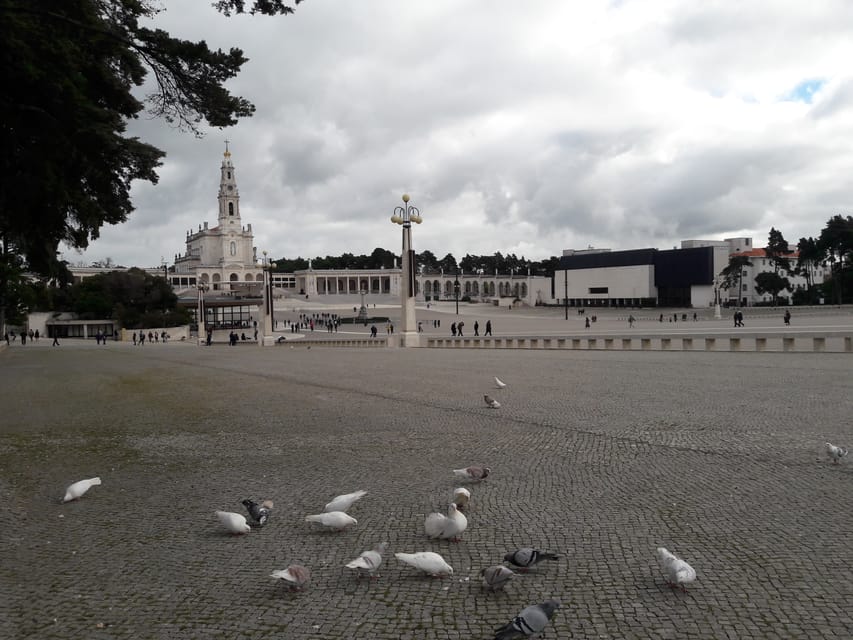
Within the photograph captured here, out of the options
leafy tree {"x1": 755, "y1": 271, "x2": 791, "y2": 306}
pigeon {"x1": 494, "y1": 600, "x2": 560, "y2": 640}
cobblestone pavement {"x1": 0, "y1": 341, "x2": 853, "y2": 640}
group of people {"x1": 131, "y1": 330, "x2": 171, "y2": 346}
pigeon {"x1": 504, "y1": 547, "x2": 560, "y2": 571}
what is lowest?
group of people {"x1": 131, "y1": 330, "x2": 171, "y2": 346}

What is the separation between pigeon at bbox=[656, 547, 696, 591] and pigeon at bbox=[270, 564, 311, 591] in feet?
6.91

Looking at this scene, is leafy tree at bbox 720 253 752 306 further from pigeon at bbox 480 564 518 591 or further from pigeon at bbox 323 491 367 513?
pigeon at bbox 480 564 518 591

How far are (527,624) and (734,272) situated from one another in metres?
94.0

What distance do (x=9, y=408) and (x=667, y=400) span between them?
437 inches

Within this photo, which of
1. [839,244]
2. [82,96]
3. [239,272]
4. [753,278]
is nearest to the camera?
[82,96]

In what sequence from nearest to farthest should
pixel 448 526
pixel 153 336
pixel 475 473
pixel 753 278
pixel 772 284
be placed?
pixel 448 526 < pixel 475 473 < pixel 153 336 < pixel 772 284 < pixel 753 278

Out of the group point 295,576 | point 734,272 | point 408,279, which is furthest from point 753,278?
point 295,576

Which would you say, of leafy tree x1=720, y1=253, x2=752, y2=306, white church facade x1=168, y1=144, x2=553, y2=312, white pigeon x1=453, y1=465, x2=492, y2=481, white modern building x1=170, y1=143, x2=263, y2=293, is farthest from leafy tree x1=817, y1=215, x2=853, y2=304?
white modern building x1=170, y1=143, x2=263, y2=293

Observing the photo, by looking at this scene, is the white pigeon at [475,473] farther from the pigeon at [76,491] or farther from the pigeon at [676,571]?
the pigeon at [76,491]

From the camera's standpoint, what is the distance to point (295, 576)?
4.04 metres

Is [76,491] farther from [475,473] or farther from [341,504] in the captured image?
[475,473]

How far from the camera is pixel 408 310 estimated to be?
3531cm

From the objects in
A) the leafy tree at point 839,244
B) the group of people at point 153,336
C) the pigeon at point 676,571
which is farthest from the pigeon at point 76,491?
the leafy tree at point 839,244

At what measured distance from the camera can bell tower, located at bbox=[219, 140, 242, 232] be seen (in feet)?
497
